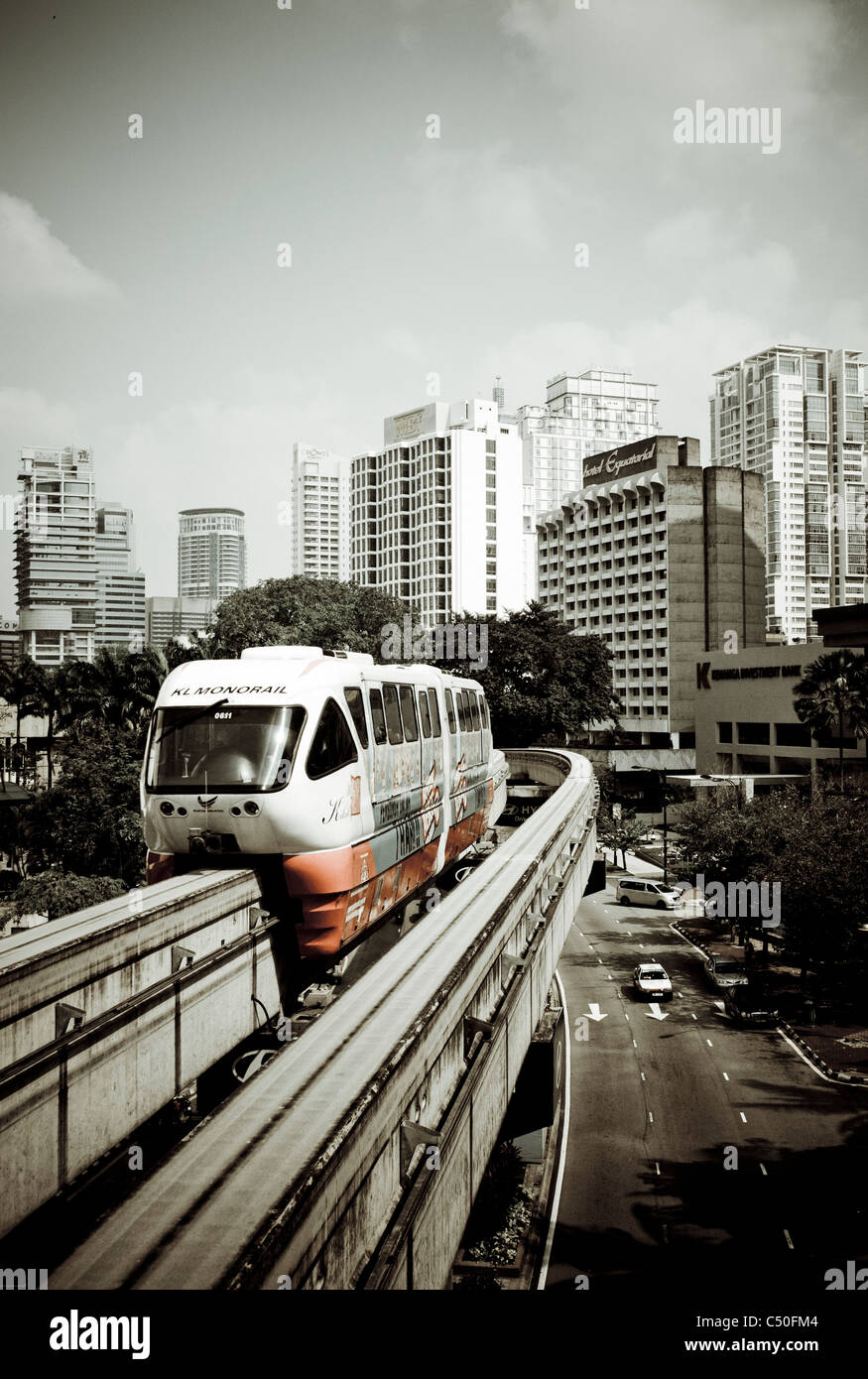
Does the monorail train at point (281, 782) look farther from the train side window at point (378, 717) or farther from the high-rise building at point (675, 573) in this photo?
the high-rise building at point (675, 573)

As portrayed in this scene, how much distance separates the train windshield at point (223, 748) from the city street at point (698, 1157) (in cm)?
865

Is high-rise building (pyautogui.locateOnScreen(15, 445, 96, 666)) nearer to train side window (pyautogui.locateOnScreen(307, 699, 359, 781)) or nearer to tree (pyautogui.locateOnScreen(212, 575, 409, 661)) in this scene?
tree (pyautogui.locateOnScreen(212, 575, 409, 661))

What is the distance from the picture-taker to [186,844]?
13180 mm

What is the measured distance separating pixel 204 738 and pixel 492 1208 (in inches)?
657

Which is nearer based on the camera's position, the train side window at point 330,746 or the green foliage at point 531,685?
the train side window at point 330,746

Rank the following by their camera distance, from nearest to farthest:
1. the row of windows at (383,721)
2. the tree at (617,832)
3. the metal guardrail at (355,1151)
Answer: the metal guardrail at (355,1151) → the row of windows at (383,721) → the tree at (617,832)

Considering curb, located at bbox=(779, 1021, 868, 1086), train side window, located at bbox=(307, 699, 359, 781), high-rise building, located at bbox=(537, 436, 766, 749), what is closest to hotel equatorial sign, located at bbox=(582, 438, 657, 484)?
high-rise building, located at bbox=(537, 436, 766, 749)

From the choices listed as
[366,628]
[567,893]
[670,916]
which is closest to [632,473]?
[366,628]

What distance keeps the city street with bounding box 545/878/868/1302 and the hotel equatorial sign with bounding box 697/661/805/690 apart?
158 ft

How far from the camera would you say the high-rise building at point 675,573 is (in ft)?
429

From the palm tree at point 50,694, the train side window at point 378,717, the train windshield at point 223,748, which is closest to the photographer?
the train windshield at point 223,748
